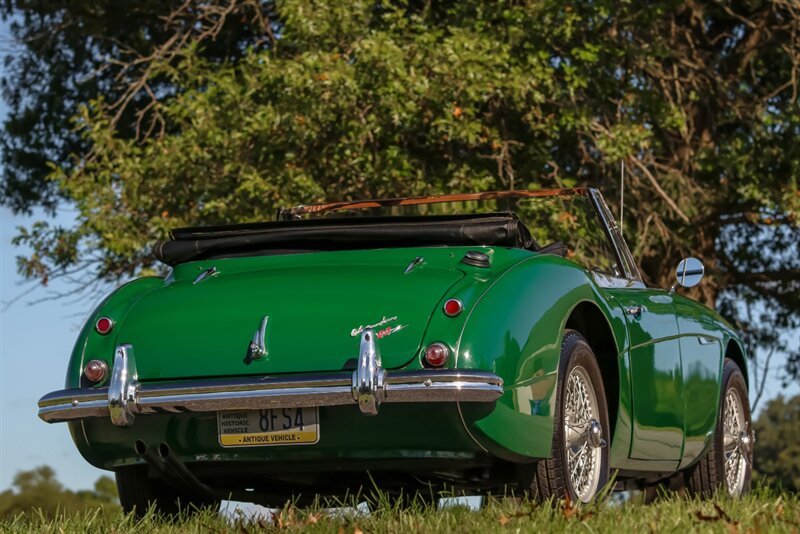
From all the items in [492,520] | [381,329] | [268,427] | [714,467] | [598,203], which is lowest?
[714,467]

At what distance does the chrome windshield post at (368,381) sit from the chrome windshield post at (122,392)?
920 mm

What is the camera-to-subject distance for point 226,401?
5.30m

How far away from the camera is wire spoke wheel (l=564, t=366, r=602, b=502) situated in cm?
583

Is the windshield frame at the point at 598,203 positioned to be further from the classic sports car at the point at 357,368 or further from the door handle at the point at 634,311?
the classic sports car at the point at 357,368

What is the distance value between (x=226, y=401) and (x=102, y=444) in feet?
2.39

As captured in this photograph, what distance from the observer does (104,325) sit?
579cm

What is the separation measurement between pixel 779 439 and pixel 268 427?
10418cm

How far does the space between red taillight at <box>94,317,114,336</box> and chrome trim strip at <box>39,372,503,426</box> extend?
25cm

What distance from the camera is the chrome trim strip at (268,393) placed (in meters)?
5.11

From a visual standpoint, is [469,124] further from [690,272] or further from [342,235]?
[342,235]

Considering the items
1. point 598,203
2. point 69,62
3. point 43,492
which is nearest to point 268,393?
point 598,203

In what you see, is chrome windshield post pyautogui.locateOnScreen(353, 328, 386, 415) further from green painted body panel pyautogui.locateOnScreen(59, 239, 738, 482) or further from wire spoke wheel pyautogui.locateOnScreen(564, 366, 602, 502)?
wire spoke wheel pyautogui.locateOnScreen(564, 366, 602, 502)

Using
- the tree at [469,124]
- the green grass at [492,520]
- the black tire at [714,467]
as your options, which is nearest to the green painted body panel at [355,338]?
the green grass at [492,520]

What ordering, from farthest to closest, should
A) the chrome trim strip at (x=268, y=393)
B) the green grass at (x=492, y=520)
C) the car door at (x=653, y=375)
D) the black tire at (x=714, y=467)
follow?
the black tire at (x=714, y=467) → the car door at (x=653, y=375) → the chrome trim strip at (x=268, y=393) → the green grass at (x=492, y=520)
